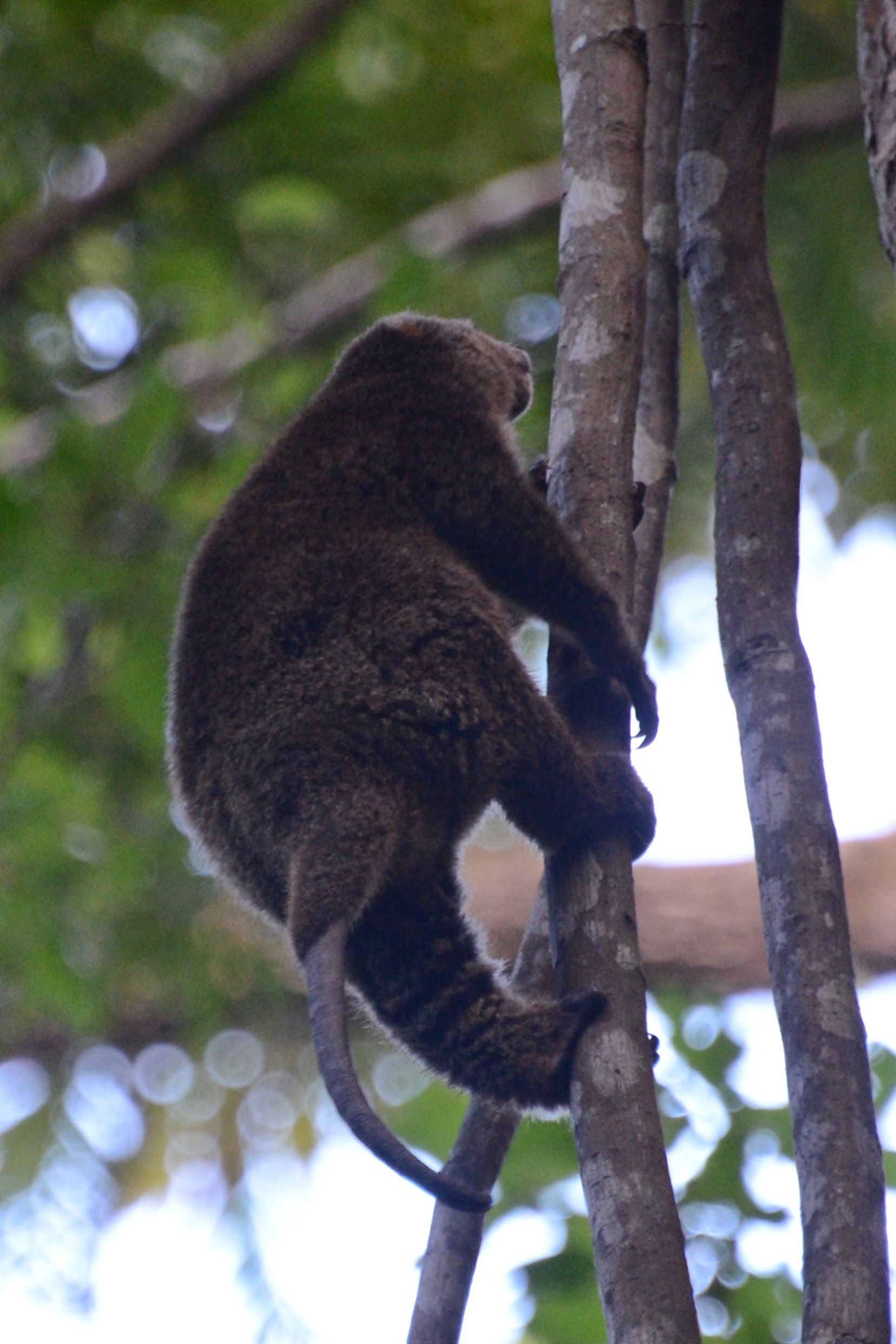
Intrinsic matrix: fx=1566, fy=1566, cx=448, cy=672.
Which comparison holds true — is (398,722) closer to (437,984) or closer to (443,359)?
(437,984)

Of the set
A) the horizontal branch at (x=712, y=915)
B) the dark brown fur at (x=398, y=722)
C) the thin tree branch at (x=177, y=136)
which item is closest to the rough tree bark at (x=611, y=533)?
the dark brown fur at (x=398, y=722)

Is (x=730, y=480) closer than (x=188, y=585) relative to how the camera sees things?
Yes

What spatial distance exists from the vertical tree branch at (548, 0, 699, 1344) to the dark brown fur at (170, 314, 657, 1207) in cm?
13

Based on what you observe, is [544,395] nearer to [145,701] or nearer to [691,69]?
[145,701]

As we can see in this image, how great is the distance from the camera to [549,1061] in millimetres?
3055

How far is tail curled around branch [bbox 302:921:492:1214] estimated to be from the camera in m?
2.57

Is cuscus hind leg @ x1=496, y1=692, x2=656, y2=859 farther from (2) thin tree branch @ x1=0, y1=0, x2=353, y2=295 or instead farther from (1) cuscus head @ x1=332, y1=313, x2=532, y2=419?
(2) thin tree branch @ x1=0, y1=0, x2=353, y2=295

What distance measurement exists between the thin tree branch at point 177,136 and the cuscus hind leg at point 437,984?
13.8ft

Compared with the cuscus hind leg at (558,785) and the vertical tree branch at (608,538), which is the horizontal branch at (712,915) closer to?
the cuscus hind leg at (558,785)

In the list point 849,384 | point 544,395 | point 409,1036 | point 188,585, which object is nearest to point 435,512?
point 188,585

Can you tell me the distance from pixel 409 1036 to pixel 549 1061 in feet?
1.35

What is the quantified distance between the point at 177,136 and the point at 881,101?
14.5 ft

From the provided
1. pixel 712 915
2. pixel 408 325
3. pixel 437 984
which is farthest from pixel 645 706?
pixel 712 915

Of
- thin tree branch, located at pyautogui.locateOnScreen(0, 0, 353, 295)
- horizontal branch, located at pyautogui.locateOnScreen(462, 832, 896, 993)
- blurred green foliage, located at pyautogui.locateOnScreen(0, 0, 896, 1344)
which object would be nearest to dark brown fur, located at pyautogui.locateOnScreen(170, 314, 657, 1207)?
blurred green foliage, located at pyautogui.locateOnScreen(0, 0, 896, 1344)
